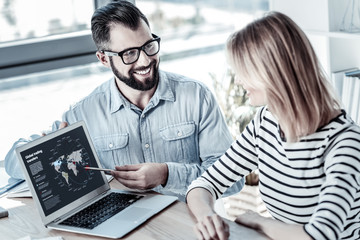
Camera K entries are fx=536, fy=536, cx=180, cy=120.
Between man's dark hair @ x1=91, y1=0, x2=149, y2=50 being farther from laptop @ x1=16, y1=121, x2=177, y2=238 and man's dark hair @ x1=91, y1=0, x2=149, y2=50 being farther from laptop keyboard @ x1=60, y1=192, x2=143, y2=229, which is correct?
laptop keyboard @ x1=60, y1=192, x2=143, y2=229

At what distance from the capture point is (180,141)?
6.75ft

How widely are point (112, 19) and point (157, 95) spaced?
0.34 meters

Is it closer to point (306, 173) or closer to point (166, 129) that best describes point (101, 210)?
point (166, 129)

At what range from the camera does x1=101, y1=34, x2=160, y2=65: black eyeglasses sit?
6.55 ft

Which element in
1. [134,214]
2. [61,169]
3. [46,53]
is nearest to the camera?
[134,214]

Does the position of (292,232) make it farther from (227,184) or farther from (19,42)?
(19,42)

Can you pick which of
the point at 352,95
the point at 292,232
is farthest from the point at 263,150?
the point at 352,95

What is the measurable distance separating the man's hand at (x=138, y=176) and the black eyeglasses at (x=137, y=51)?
1.48 feet

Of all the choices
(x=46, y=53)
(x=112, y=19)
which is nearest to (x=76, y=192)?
(x=112, y=19)

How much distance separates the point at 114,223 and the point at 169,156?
1.90 ft

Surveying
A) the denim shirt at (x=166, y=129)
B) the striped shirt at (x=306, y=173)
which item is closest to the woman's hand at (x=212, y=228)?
the striped shirt at (x=306, y=173)

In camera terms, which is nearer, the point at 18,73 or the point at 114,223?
the point at 114,223

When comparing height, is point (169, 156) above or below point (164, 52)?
below

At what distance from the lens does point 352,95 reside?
7.69 ft
